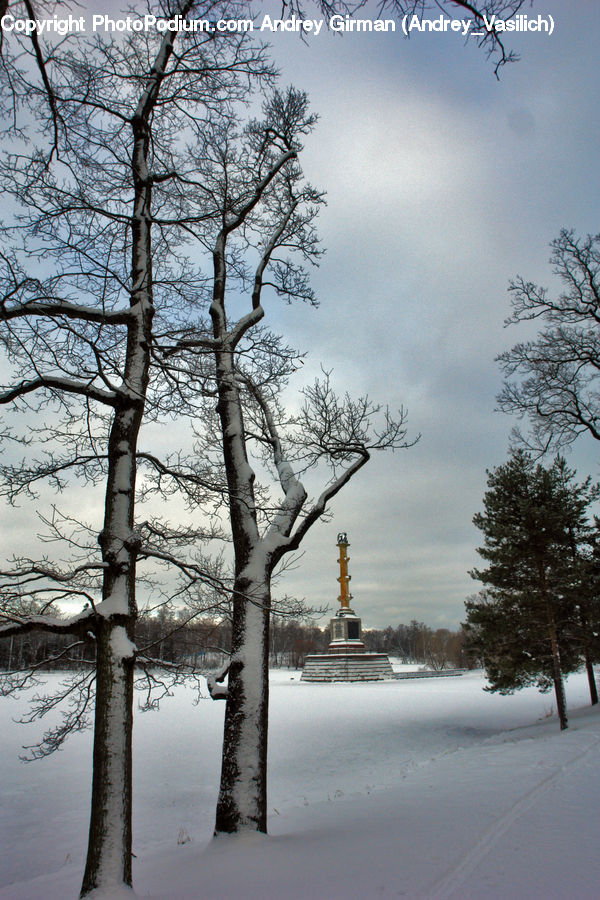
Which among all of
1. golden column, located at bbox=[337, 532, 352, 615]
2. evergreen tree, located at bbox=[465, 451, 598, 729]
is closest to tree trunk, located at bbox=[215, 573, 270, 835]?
evergreen tree, located at bbox=[465, 451, 598, 729]

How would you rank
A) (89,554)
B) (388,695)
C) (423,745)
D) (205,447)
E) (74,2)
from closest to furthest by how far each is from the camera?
(74,2) → (89,554) → (205,447) → (423,745) → (388,695)

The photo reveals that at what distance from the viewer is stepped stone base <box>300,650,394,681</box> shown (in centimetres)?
4356

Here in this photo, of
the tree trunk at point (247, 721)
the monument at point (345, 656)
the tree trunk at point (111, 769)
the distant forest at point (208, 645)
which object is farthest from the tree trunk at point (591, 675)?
the monument at point (345, 656)

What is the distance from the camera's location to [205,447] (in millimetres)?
8422

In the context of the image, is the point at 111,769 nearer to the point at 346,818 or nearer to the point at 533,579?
the point at 346,818

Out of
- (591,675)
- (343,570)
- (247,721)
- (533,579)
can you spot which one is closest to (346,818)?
(247,721)

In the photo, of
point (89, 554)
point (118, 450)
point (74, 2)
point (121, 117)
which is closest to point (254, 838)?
point (89, 554)

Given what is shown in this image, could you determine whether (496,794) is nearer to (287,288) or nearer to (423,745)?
(287,288)

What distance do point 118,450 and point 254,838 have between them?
14.3 ft

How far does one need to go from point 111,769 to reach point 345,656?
42.7 m

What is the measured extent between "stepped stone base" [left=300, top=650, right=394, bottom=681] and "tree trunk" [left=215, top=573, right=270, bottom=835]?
3947cm

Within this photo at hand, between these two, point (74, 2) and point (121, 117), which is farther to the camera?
point (121, 117)

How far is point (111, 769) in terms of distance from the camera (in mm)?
4527

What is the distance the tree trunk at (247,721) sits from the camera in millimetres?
5984
